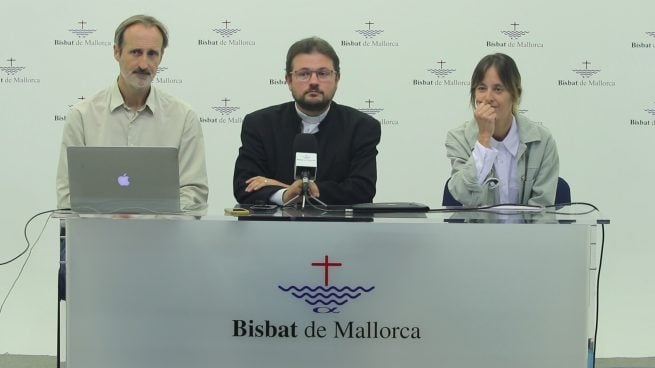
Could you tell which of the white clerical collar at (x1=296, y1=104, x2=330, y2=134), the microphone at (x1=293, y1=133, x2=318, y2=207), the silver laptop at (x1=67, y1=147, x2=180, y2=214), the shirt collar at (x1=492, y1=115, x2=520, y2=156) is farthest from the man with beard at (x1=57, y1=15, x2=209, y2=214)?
the shirt collar at (x1=492, y1=115, x2=520, y2=156)

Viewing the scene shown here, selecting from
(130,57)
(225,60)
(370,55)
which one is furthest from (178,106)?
(370,55)

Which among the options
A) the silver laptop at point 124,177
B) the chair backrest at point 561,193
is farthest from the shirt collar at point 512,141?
the silver laptop at point 124,177

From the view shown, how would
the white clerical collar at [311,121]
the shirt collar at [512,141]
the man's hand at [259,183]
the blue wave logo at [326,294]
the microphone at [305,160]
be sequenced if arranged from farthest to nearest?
the white clerical collar at [311,121]
the shirt collar at [512,141]
the man's hand at [259,183]
the microphone at [305,160]
the blue wave logo at [326,294]

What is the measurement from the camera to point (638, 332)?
17.5 feet

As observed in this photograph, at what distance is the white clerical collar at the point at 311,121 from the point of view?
404cm

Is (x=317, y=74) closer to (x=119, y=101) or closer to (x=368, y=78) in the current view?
(x=119, y=101)

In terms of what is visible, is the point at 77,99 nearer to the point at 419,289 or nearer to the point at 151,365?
the point at 151,365

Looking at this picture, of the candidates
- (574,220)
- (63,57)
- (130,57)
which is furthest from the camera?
(63,57)

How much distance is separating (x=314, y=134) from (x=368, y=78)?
141 cm

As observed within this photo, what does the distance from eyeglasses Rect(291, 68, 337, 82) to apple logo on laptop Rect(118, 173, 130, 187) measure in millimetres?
1489

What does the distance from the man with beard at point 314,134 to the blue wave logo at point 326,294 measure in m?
1.27

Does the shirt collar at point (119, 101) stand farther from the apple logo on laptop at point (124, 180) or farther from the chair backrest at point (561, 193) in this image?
the chair backrest at point (561, 193)

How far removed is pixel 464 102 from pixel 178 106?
6.76 ft

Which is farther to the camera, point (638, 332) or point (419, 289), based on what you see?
point (638, 332)
